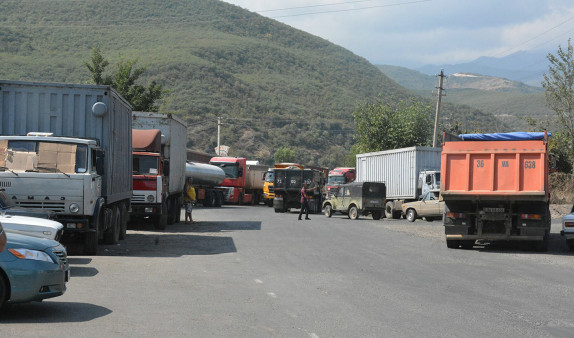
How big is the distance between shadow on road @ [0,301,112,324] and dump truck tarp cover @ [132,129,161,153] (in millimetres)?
14838

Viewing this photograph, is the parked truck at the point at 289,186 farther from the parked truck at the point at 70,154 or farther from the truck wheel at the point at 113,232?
the truck wheel at the point at 113,232

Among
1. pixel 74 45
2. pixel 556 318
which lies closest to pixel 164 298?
pixel 556 318

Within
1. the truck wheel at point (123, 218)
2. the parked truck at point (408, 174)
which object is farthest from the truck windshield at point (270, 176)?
the truck wheel at point (123, 218)

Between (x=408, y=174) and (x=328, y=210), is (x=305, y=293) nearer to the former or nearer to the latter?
(x=328, y=210)

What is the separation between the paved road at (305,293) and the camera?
8570 millimetres

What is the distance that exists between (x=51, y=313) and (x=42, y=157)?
24.1ft

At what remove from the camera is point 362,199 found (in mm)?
37906

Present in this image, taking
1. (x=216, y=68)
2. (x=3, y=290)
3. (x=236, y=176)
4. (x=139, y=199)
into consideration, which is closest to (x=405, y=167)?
(x=236, y=176)

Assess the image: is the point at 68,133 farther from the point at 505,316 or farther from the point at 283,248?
the point at 505,316

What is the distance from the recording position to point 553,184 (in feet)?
144

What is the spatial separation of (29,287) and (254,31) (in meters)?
154

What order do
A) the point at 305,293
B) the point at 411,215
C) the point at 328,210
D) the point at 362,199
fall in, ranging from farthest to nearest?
the point at 328,210, the point at 362,199, the point at 411,215, the point at 305,293

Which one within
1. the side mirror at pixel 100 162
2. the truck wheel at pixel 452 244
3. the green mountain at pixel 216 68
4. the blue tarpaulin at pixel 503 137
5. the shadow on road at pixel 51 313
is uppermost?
the green mountain at pixel 216 68

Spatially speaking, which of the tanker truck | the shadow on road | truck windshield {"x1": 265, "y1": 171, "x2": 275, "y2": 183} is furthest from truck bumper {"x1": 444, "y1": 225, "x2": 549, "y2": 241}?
truck windshield {"x1": 265, "y1": 171, "x2": 275, "y2": 183}
